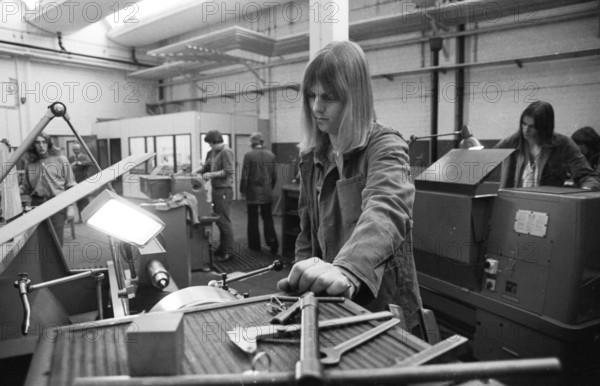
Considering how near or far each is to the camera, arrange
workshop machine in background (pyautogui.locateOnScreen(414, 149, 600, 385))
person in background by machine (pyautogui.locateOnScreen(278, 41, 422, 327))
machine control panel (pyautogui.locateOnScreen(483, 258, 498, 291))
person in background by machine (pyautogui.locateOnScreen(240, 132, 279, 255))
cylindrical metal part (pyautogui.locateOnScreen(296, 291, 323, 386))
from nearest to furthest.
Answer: cylindrical metal part (pyautogui.locateOnScreen(296, 291, 323, 386)), person in background by machine (pyautogui.locateOnScreen(278, 41, 422, 327)), workshop machine in background (pyautogui.locateOnScreen(414, 149, 600, 385)), machine control panel (pyautogui.locateOnScreen(483, 258, 498, 291)), person in background by machine (pyautogui.locateOnScreen(240, 132, 279, 255))

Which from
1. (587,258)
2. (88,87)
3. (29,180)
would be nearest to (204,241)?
(29,180)

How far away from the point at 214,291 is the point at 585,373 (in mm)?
1574

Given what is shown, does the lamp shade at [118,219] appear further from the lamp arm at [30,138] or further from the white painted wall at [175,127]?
the white painted wall at [175,127]

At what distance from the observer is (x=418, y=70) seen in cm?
544

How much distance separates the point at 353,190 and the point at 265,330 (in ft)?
1.60

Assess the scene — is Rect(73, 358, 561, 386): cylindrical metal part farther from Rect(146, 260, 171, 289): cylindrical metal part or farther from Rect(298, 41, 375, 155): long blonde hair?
Rect(146, 260, 171, 289): cylindrical metal part

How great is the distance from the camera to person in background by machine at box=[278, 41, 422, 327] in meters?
0.75

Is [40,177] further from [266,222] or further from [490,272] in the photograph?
[490,272]

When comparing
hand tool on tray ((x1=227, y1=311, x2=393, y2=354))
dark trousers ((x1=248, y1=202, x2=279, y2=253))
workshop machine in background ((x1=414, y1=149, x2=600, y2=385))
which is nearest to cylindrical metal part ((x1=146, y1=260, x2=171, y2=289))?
hand tool on tray ((x1=227, y1=311, x2=393, y2=354))

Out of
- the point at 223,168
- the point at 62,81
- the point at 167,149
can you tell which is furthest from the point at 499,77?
the point at 62,81

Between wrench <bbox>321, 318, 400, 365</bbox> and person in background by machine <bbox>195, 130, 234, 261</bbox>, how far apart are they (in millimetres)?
3490

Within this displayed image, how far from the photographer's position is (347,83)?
92 centimetres

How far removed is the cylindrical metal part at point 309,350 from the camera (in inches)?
15.5

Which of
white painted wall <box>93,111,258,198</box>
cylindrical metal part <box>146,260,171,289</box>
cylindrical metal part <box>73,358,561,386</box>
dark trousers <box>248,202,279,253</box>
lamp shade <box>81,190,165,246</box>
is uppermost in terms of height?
white painted wall <box>93,111,258,198</box>
